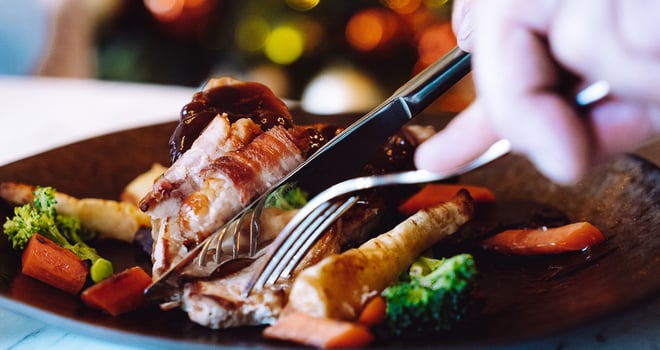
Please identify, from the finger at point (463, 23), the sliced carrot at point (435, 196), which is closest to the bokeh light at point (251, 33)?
the sliced carrot at point (435, 196)

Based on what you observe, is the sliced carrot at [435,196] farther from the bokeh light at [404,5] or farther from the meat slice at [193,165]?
the bokeh light at [404,5]

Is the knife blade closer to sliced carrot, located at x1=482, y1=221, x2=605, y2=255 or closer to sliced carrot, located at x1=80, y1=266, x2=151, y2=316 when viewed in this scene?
sliced carrot, located at x1=80, y1=266, x2=151, y2=316

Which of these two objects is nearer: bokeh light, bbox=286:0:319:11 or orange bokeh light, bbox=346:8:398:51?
bokeh light, bbox=286:0:319:11

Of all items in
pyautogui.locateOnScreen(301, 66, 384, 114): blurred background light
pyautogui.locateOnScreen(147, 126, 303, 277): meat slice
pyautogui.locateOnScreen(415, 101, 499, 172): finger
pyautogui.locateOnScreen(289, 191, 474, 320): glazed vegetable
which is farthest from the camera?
pyautogui.locateOnScreen(301, 66, 384, 114): blurred background light

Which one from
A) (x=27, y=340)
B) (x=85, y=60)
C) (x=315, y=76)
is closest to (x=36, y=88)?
(x=85, y=60)

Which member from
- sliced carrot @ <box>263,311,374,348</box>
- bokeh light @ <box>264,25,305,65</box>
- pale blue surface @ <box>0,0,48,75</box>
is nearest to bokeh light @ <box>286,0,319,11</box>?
bokeh light @ <box>264,25,305,65</box>

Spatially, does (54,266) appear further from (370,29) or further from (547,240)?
(370,29)

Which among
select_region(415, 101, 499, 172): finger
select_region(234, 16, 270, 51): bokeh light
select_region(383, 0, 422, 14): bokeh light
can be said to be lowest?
select_region(415, 101, 499, 172): finger

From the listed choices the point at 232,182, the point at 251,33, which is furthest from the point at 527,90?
the point at 251,33
